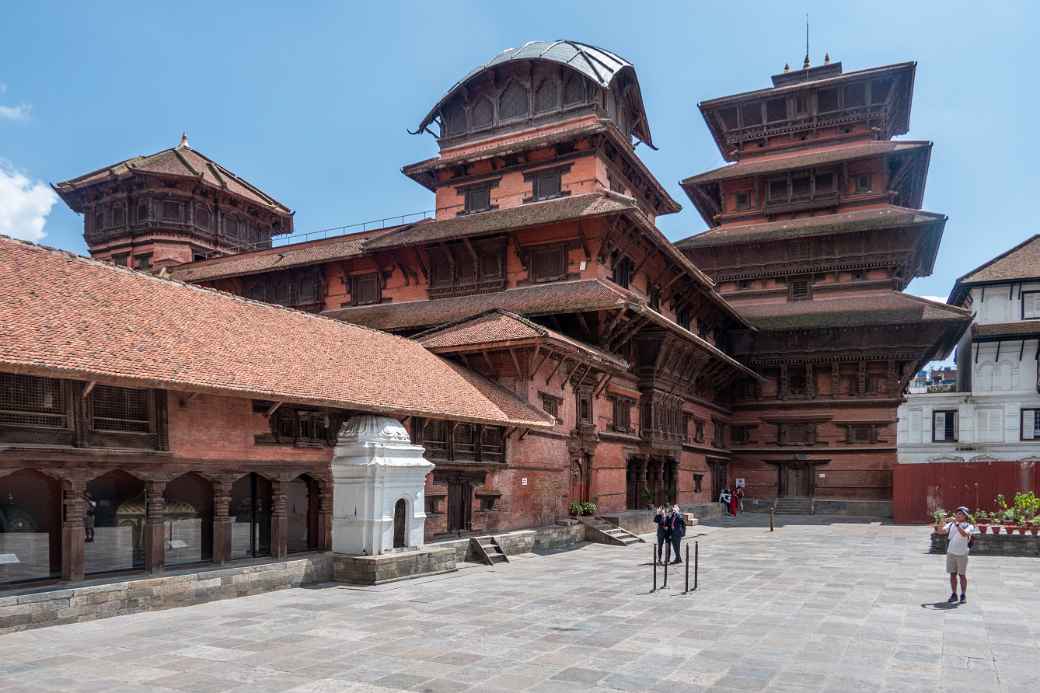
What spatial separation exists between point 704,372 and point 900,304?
34.6 ft

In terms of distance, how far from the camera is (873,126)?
148 feet

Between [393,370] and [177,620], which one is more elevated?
[393,370]

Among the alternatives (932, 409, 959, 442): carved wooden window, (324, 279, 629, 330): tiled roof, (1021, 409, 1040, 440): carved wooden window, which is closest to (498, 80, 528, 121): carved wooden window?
(324, 279, 629, 330): tiled roof

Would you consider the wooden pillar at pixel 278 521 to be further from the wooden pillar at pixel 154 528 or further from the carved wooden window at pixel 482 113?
the carved wooden window at pixel 482 113

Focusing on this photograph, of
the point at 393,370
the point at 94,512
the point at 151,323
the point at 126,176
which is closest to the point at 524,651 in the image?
the point at 151,323

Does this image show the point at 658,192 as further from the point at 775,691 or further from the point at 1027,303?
the point at 775,691

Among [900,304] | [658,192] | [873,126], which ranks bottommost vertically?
[900,304]

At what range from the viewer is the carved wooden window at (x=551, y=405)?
81.5ft

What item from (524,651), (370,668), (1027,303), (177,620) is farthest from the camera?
(1027,303)

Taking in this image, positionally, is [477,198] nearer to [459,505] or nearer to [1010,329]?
[459,505]

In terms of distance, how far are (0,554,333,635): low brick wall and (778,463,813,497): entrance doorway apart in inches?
1229

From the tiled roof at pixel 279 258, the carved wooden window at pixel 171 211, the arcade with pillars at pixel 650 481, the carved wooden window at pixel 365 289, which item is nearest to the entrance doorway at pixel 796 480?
the arcade with pillars at pixel 650 481

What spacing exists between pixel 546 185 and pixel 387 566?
20.4 m

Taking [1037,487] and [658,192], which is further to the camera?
[658,192]
